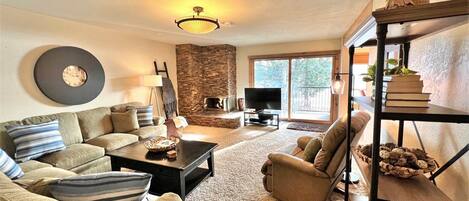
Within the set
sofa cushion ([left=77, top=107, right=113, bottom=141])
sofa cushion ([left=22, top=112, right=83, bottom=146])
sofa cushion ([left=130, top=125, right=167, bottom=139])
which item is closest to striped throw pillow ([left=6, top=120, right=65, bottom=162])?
sofa cushion ([left=22, top=112, right=83, bottom=146])

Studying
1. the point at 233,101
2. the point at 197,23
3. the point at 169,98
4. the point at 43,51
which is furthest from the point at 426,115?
the point at 233,101

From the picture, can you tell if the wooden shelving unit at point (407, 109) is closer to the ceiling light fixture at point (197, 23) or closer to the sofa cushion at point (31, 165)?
the ceiling light fixture at point (197, 23)

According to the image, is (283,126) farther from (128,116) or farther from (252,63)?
(128,116)

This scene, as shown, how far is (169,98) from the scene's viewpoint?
562cm

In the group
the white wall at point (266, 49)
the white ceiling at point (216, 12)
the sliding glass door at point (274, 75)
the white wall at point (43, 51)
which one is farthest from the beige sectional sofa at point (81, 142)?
the sliding glass door at point (274, 75)

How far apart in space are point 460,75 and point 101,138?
3.87m

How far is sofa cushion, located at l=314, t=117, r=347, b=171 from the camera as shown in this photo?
1.83 m

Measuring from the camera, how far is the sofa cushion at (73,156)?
2506 millimetres

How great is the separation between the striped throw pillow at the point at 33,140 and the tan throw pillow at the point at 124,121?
0.95m

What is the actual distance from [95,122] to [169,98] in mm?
2216

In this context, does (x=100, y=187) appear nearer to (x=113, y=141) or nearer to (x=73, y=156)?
(x=73, y=156)

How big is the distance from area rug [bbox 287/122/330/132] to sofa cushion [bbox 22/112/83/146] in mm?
4407

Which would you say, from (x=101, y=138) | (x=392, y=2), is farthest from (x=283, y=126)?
(x=392, y=2)

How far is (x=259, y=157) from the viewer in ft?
11.6
